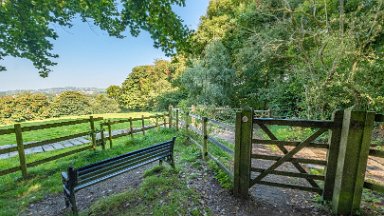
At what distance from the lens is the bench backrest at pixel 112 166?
3162mm

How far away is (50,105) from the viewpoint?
3447 centimetres

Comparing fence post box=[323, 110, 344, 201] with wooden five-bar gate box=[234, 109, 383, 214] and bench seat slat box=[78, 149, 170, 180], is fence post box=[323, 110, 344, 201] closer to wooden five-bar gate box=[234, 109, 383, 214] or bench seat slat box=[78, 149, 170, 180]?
wooden five-bar gate box=[234, 109, 383, 214]

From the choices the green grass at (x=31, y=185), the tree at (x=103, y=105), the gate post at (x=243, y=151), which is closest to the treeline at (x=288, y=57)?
the gate post at (x=243, y=151)

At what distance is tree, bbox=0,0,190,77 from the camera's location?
2.66m

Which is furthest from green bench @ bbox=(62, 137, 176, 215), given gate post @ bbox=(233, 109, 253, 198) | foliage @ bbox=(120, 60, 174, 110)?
foliage @ bbox=(120, 60, 174, 110)

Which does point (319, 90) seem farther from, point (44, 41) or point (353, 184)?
point (44, 41)

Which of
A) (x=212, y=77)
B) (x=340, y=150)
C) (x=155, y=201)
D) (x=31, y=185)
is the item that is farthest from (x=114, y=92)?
(x=340, y=150)

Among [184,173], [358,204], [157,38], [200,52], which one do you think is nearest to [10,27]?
[157,38]

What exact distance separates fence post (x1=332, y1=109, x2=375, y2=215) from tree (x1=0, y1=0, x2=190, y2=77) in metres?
2.81

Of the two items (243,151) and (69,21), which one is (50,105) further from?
(243,151)

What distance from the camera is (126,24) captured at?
3.29 m

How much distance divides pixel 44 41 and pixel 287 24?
11526 mm

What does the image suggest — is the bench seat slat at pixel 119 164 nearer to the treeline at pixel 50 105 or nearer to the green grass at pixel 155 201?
the green grass at pixel 155 201

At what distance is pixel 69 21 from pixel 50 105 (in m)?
38.1
